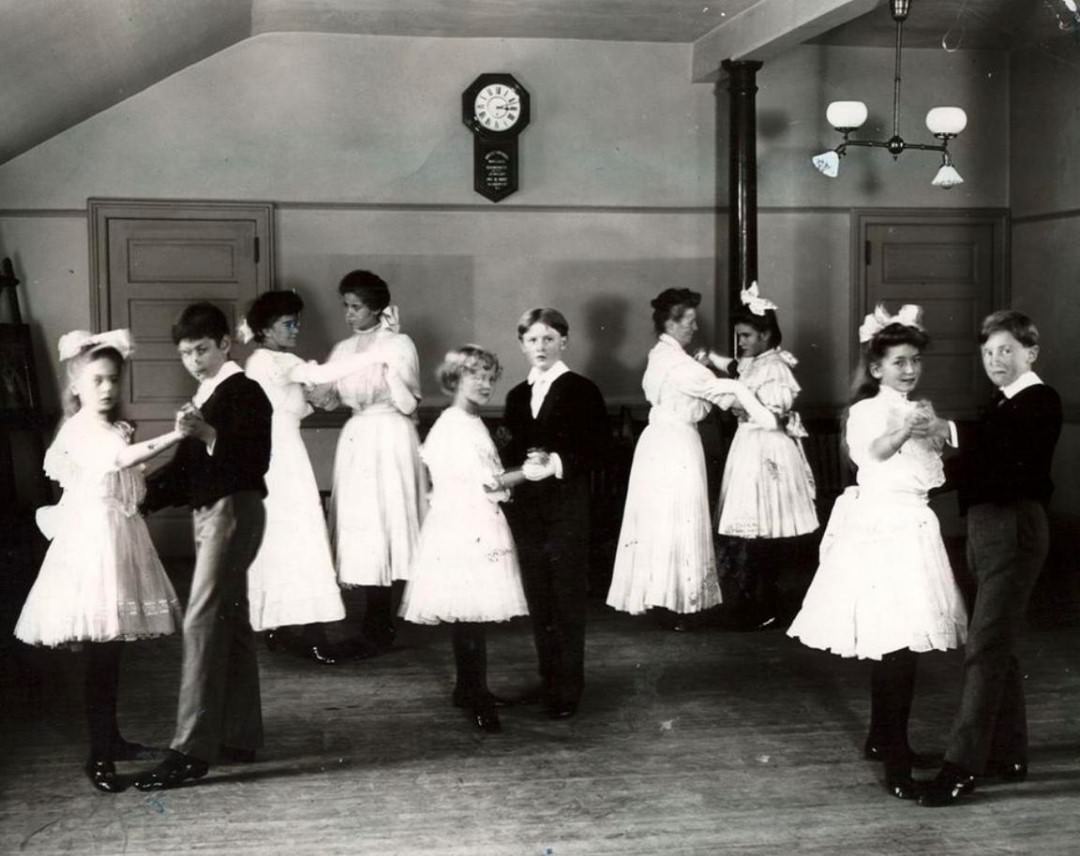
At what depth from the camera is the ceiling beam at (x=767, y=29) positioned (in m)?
6.43

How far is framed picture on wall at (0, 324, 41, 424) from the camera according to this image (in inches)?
294

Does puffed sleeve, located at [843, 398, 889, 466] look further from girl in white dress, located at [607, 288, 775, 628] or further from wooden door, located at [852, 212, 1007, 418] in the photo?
wooden door, located at [852, 212, 1007, 418]

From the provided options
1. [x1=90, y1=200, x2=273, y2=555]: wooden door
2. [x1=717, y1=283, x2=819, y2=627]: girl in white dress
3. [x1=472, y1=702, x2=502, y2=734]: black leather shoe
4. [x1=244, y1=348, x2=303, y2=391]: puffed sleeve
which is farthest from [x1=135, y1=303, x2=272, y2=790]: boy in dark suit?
[x1=90, y1=200, x2=273, y2=555]: wooden door

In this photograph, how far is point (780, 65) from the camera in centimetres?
848

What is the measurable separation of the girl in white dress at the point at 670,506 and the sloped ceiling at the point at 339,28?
2.12m

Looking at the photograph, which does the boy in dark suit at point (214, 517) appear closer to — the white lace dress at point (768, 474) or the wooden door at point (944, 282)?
the white lace dress at point (768, 474)

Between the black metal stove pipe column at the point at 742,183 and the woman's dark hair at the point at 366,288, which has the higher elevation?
the black metal stove pipe column at the point at 742,183

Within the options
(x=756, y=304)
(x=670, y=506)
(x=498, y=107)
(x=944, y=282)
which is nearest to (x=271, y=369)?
(x=670, y=506)

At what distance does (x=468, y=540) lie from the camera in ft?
14.7

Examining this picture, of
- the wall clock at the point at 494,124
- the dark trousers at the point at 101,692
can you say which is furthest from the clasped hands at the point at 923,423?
the wall clock at the point at 494,124

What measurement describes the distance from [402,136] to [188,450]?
15.2 feet

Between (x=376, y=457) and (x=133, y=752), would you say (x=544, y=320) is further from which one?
(x=133, y=752)

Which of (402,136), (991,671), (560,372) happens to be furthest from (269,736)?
(402,136)

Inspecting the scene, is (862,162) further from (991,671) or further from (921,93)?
(991,671)
